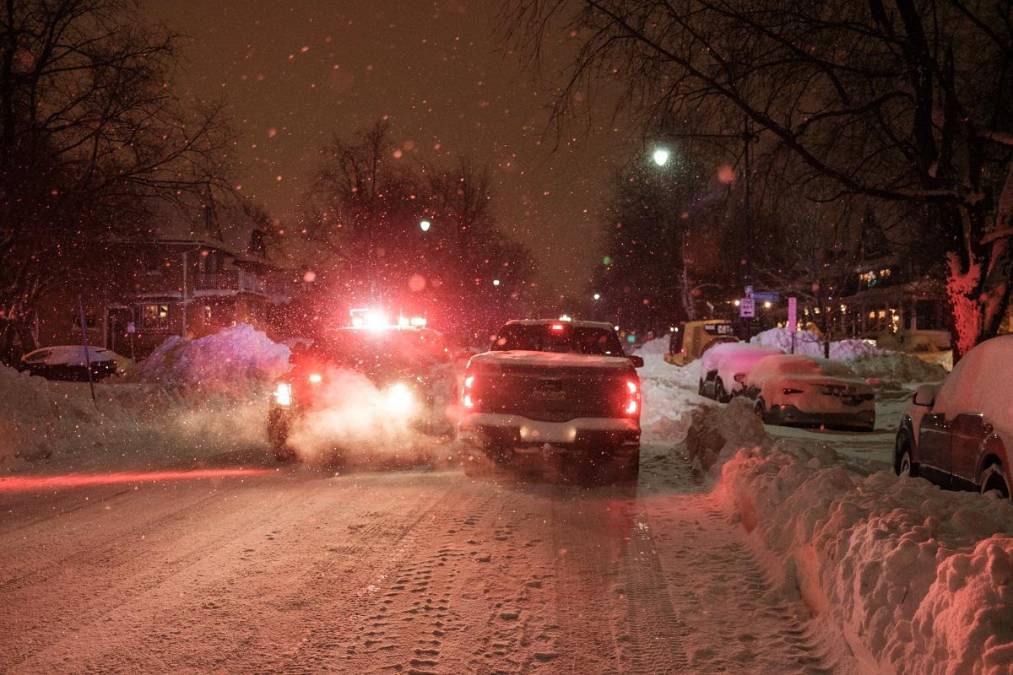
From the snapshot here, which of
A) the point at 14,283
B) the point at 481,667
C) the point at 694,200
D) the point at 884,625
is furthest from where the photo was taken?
the point at 694,200

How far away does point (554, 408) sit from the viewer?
913cm

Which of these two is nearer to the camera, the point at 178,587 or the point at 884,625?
the point at 884,625

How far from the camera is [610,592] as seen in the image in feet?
17.0

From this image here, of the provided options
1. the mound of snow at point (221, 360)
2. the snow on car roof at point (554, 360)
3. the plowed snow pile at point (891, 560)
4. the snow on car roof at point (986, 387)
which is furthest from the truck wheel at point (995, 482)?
the mound of snow at point (221, 360)

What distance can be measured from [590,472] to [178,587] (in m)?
5.99

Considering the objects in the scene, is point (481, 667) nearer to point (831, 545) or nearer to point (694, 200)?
point (831, 545)

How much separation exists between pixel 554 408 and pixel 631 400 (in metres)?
0.85

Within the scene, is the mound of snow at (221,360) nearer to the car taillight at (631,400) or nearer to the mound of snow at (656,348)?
the car taillight at (631,400)

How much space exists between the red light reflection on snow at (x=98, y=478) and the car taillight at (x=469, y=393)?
2718 mm

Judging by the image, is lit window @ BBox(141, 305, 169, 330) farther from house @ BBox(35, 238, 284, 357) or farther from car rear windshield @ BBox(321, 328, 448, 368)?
car rear windshield @ BBox(321, 328, 448, 368)

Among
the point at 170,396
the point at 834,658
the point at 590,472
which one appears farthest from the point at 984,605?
the point at 170,396

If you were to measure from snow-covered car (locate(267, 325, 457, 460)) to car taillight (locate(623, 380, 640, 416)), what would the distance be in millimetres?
3146

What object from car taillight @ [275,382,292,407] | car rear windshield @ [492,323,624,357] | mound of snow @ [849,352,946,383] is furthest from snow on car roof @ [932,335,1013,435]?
mound of snow @ [849,352,946,383]

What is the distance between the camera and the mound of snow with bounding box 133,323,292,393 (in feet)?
75.2
